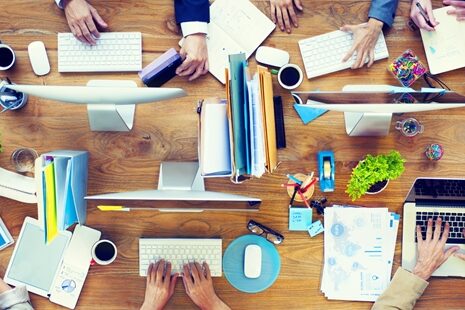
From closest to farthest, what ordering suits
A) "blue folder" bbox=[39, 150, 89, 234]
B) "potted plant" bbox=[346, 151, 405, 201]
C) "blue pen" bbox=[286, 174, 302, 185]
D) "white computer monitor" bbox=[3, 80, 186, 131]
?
"white computer monitor" bbox=[3, 80, 186, 131], "blue folder" bbox=[39, 150, 89, 234], "potted plant" bbox=[346, 151, 405, 201], "blue pen" bbox=[286, 174, 302, 185]

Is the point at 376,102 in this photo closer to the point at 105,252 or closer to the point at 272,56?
the point at 272,56

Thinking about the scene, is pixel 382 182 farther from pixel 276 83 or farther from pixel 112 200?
pixel 112 200

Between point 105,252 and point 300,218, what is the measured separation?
0.68 m

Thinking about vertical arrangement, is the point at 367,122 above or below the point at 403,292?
above

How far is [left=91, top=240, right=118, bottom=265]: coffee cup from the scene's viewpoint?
1.79 m

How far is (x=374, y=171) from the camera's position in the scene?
5.49ft

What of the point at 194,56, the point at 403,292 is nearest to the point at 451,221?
the point at 403,292

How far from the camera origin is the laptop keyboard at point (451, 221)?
182cm

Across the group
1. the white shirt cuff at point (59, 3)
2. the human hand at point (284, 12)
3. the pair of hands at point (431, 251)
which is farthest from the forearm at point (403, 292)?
the white shirt cuff at point (59, 3)

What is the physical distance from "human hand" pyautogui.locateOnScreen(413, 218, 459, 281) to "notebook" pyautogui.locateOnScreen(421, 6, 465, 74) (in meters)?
0.54

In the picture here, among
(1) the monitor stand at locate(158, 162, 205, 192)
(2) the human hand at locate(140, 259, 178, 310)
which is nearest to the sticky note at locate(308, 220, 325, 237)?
(1) the monitor stand at locate(158, 162, 205, 192)

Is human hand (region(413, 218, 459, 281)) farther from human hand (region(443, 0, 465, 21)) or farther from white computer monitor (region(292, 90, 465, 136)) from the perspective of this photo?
human hand (region(443, 0, 465, 21))

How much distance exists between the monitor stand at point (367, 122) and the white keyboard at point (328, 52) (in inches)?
3.7

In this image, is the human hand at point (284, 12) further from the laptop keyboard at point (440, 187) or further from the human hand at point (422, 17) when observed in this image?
the laptop keyboard at point (440, 187)
